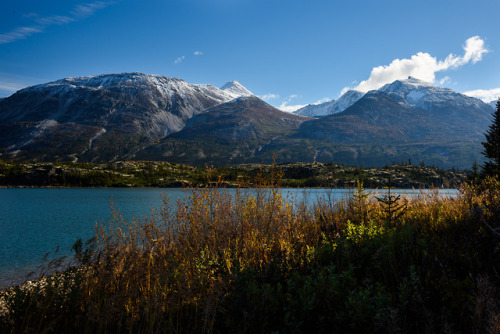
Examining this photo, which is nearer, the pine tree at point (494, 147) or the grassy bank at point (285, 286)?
the grassy bank at point (285, 286)

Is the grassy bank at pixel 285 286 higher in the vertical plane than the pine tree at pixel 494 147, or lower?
lower

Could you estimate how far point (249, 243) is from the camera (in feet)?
20.7

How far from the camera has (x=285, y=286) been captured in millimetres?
4188

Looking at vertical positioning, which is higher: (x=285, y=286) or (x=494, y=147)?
(x=494, y=147)

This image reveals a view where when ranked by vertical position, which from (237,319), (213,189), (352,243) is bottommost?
(237,319)

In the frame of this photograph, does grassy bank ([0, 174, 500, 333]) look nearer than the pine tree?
Yes

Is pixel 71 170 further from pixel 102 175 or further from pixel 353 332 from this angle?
pixel 353 332

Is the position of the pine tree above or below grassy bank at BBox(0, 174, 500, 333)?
above

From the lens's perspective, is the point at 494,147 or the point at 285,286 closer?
the point at 285,286

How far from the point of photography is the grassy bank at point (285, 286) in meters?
3.19

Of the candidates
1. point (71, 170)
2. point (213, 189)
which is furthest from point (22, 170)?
point (213, 189)

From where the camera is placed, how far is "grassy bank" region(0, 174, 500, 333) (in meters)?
3.19

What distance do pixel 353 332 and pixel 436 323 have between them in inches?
42.9

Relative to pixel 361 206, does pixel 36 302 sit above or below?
below
